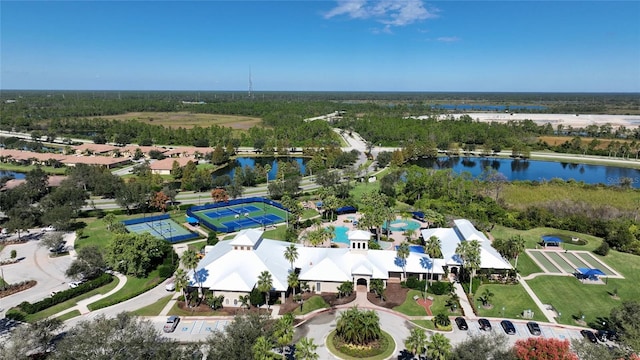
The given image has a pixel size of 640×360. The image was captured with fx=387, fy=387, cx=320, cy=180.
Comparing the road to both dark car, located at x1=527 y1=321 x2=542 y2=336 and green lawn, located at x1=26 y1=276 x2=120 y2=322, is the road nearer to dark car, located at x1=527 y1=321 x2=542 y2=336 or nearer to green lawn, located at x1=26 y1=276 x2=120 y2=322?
green lawn, located at x1=26 y1=276 x2=120 y2=322

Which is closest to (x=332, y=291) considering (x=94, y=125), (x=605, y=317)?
(x=605, y=317)

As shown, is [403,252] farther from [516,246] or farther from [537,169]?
[537,169]

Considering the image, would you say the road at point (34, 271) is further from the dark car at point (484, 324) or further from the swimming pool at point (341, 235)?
the dark car at point (484, 324)

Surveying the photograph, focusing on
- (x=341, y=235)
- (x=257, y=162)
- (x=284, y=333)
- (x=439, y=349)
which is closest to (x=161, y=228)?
(x=341, y=235)

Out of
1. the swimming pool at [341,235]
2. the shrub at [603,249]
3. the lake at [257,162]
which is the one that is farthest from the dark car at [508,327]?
the lake at [257,162]

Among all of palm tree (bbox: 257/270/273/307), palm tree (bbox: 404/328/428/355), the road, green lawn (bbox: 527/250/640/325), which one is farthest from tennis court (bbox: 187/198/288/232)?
green lawn (bbox: 527/250/640/325)
